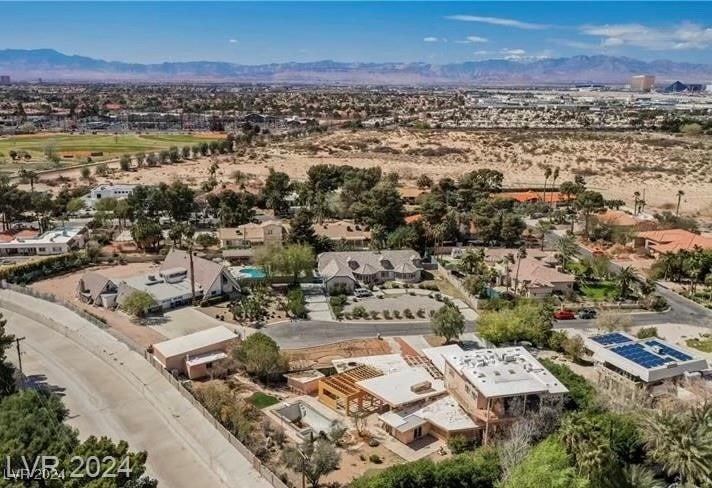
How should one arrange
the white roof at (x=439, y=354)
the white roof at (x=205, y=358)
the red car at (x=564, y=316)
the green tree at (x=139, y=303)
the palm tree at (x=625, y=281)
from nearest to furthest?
the white roof at (x=439, y=354) → the white roof at (x=205, y=358) → the green tree at (x=139, y=303) → the red car at (x=564, y=316) → the palm tree at (x=625, y=281)

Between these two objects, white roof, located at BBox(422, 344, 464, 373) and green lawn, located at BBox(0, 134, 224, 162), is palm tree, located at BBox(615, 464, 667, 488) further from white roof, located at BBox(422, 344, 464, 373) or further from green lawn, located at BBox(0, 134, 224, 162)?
green lawn, located at BBox(0, 134, 224, 162)

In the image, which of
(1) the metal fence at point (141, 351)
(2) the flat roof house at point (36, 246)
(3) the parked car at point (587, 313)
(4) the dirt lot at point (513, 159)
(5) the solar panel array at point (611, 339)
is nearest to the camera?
(1) the metal fence at point (141, 351)

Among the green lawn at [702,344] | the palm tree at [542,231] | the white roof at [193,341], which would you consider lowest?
the green lawn at [702,344]

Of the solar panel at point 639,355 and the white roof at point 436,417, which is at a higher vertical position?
the solar panel at point 639,355

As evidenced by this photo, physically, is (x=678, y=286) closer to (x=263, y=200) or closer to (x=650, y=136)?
(x=263, y=200)

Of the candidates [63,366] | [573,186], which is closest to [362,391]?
[63,366]

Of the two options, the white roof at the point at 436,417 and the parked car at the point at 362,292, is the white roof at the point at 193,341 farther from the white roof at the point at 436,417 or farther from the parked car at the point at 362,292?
the parked car at the point at 362,292

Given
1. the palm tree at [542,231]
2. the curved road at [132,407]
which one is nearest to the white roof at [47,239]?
the curved road at [132,407]
